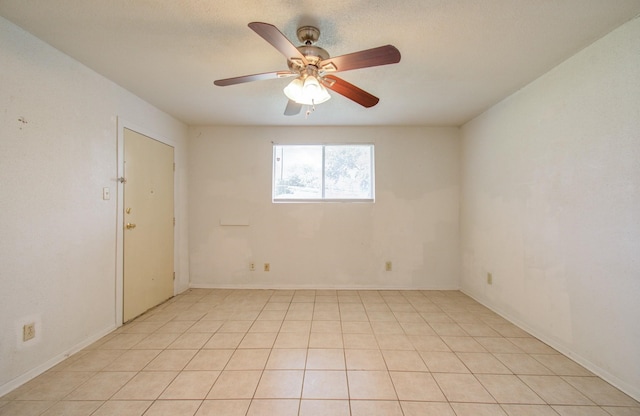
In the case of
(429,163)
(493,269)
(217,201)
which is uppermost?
(429,163)

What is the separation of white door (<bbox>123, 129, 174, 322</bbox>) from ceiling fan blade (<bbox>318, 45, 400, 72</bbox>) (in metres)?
2.26

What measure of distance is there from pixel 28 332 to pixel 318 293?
2.66 meters

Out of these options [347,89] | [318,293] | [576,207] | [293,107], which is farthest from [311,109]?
[576,207]

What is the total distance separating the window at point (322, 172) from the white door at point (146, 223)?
4.59 ft

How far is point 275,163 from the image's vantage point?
387cm

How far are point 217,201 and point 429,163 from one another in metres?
3.06

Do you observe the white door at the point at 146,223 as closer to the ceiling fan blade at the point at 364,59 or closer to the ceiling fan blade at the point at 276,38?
the ceiling fan blade at the point at 276,38

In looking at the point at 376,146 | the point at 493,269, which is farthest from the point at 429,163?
the point at 493,269

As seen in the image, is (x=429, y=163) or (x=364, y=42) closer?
(x=364, y=42)

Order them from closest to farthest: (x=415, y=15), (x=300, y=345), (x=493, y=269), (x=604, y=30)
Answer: (x=415, y=15) → (x=604, y=30) → (x=300, y=345) → (x=493, y=269)

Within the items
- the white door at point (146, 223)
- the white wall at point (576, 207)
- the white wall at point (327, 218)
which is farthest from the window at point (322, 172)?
the white wall at point (576, 207)

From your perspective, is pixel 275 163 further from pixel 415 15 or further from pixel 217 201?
pixel 415 15

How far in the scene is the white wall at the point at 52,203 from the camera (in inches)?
66.4

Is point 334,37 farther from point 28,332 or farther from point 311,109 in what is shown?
point 28,332
